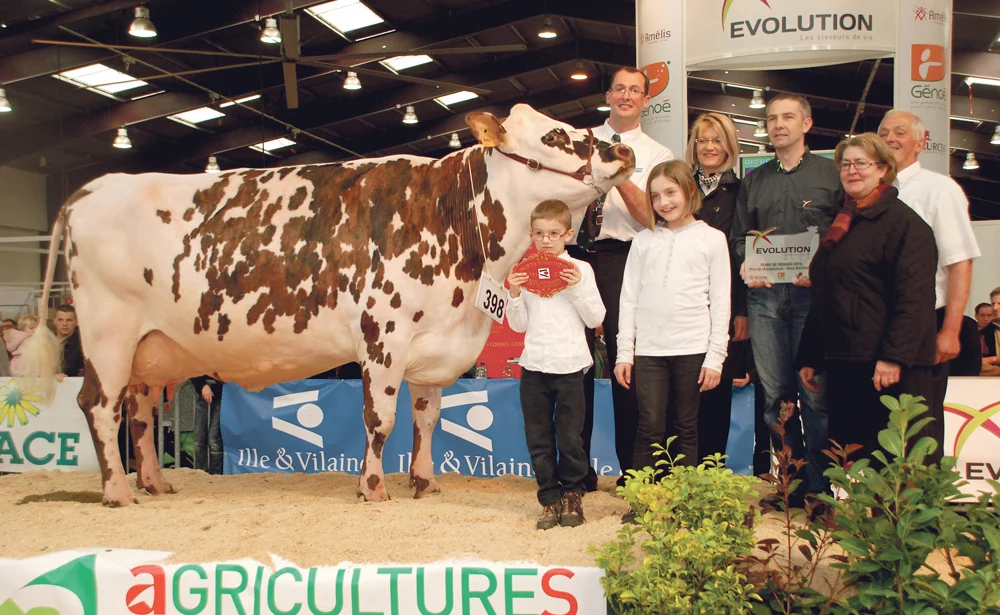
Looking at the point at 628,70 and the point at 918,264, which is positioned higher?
the point at 628,70

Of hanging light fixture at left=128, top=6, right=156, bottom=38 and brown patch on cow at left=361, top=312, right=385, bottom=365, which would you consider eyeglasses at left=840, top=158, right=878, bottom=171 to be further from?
hanging light fixture at left=128, top=6, right=156, bottom=38

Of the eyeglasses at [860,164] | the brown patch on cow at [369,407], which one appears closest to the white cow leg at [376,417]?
the brown patch on cow at [369,407]

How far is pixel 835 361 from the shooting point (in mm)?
3811

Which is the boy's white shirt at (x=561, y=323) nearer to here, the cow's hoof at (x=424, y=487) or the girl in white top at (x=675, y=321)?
the girl in white top at (x=675, y=321)

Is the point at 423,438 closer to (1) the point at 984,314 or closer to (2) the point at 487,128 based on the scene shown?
(2) the point at 487,128

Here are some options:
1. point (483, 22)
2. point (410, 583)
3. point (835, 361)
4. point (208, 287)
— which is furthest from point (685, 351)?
point (483, 22)

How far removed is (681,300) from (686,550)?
1.35 m

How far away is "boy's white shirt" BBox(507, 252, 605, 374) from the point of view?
399 centimetres

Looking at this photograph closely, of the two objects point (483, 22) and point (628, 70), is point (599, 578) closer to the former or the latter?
point (628, 70)

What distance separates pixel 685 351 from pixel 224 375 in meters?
2.86

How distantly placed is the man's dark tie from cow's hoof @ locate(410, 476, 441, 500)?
1.59 meters

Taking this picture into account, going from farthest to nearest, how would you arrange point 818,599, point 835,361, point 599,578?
1. point 835,361
2. point 599,578
3. point 818,599

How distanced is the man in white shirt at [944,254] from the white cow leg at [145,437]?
427 cm

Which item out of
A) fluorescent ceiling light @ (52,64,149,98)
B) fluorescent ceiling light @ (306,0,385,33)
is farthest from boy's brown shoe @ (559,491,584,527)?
fluorescent ceiling light @ (52,64,149,98)
